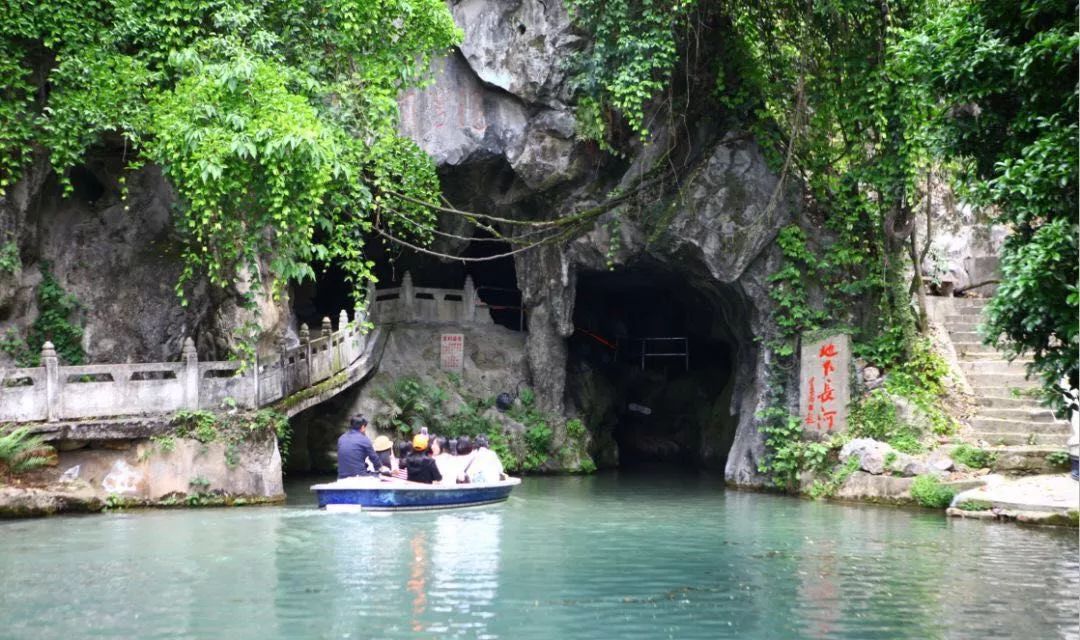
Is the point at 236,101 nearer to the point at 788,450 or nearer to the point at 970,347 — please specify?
the point at 788,450

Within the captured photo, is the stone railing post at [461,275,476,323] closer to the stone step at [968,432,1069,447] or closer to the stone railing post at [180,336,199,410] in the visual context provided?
the stone railing post at [180,336,199,410]

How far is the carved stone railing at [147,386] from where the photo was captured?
51.4 ft

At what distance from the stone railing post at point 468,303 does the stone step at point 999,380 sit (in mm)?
10694

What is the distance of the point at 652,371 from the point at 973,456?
12.5 metres

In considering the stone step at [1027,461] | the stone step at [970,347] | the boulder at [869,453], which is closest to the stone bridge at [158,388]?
the boulder at [869,453]

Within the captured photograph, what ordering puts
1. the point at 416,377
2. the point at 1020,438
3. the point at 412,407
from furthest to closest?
the point at 416,377, the point at 412,407, the point at 1020,438

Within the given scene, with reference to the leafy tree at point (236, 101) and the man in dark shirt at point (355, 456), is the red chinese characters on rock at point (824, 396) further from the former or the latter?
the man in dark shirt at point (355, 456)

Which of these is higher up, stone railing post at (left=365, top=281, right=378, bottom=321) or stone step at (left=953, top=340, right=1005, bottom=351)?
stone railing post at (left=365, top=281, right=378, bottom=321)

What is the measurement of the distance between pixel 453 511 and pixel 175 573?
19.0ft

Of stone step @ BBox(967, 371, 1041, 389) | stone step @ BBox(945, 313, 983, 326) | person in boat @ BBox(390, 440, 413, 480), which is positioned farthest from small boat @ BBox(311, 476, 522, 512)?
stone step @ BBox(945, 313, 983, 326)

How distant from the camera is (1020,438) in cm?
1745

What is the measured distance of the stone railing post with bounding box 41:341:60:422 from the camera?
1574 cm

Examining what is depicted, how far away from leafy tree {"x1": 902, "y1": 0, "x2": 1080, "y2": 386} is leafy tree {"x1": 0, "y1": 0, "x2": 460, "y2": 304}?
853 cm

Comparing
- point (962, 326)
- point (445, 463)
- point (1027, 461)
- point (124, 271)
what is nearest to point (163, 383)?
point (124, 271)
